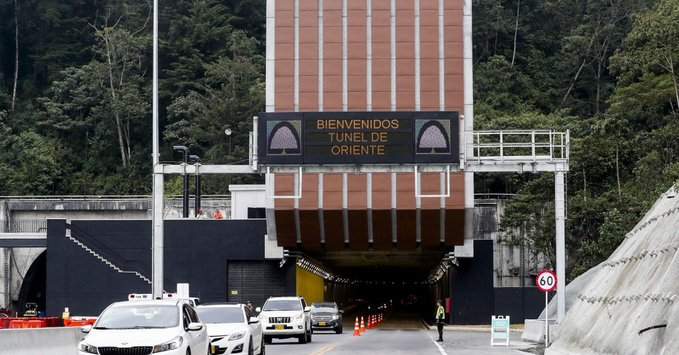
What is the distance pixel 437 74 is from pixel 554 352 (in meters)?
31.5

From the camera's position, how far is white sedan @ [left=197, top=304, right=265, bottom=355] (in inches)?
Answer: 1141

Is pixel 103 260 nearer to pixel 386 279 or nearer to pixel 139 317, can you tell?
pixel 139 317

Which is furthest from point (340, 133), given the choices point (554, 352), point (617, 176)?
point (617, 176)

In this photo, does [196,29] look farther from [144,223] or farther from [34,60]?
[144,223]

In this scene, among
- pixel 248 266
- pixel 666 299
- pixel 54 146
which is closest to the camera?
pixel 666 299

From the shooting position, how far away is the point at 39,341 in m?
28.8

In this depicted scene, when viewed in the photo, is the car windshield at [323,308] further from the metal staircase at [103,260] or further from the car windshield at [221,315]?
the car windshield at [221,315]

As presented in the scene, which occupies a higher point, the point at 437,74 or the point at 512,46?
the point at 512,46

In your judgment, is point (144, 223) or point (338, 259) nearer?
point (144, 223)

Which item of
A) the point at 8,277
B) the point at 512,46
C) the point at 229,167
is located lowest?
the point at 8,277

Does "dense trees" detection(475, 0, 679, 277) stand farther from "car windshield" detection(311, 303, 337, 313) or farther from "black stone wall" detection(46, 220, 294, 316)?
"black stone wall" detection(46, 220, 294, 316)

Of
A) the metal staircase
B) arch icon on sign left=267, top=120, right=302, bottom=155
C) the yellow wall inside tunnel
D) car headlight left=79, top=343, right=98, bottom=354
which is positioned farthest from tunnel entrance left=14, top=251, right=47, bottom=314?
car headlight left=79, top=343, right=98, bottom=354

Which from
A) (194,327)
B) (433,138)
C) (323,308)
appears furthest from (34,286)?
(194,327)

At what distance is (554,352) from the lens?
1356 inches
